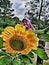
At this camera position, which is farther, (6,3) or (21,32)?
(6,3)

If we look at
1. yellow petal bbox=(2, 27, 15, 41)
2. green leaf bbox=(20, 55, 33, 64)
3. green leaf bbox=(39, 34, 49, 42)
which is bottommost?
green leaf bbox=(20, 55, 33, 64)

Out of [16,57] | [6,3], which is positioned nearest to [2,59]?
[16,57]

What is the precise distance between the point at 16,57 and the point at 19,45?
53 mm

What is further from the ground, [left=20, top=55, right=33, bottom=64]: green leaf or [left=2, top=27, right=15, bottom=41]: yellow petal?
[left=2, top=27, right=15, bottom=41]: yellow petal

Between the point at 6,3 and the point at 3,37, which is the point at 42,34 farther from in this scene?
the point at 6,3

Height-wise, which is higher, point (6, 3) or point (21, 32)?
point (21, 32)

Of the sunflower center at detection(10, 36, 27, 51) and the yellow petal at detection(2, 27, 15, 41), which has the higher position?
the yellow petal at detection(2, 27, 15, 41)

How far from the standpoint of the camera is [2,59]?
27.7 inches

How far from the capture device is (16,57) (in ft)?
2.35

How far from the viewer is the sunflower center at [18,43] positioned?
68cm

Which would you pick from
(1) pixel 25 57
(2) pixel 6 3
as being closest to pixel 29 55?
(1) pixel 25 57

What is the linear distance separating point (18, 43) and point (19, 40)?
0.04ft

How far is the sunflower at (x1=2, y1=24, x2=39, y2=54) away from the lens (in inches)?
26.7

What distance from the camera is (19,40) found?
69cm
